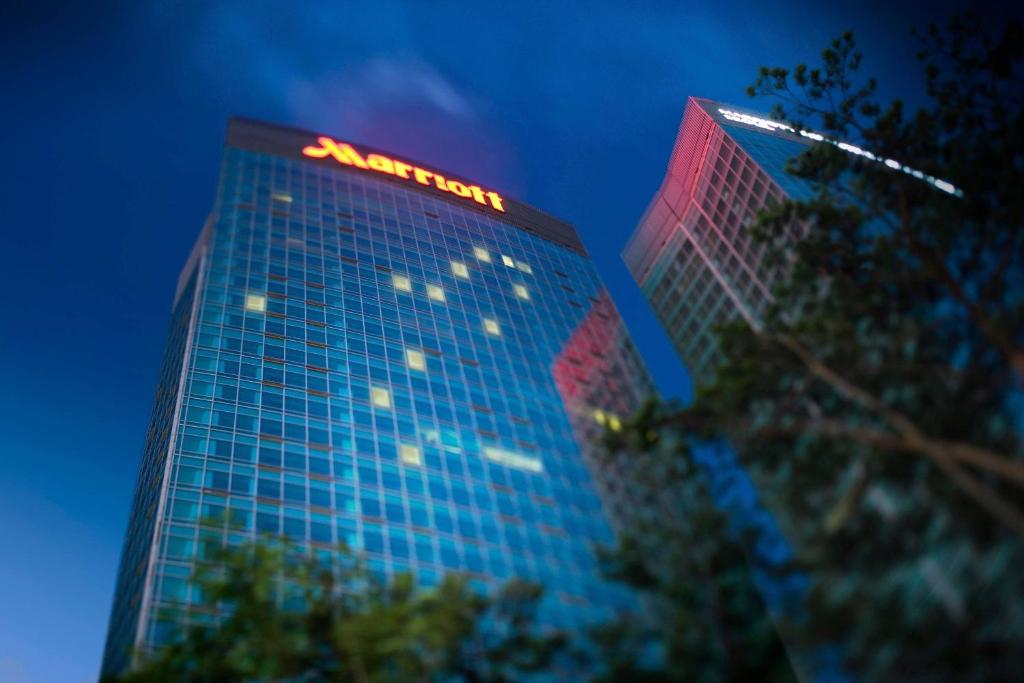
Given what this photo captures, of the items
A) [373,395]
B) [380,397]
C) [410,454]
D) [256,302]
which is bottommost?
[410,454]

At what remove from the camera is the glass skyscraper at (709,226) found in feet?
159

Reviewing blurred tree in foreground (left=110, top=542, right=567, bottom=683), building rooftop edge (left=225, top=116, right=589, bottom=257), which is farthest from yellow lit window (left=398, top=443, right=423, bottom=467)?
building rooftop edge (left=225, top=116, right=589, bottom=257)

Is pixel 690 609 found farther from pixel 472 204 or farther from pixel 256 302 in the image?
pixel 472 204

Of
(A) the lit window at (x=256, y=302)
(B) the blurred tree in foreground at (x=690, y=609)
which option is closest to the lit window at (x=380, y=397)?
(A) the lit window at (x=256, y=302)

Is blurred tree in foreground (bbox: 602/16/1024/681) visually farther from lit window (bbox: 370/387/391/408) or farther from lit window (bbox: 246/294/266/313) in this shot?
lit window (bbox: 246/294/266/313)

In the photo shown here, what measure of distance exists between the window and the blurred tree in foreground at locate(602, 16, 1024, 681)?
2988cm

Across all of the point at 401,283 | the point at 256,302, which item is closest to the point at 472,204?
the point at 401,283

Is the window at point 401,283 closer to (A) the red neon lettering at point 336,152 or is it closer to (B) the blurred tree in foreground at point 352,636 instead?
(A) the red neon lettering at point 336,152

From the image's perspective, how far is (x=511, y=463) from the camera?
140ft

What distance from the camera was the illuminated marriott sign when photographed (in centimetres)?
6450

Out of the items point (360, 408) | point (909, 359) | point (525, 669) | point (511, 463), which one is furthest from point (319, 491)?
point (909, 359)

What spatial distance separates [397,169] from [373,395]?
30.9 metres

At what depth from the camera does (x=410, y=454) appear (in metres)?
41.0

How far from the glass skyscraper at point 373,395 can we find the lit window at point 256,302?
16cm
